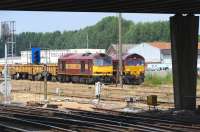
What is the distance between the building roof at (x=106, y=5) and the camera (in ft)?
66.8

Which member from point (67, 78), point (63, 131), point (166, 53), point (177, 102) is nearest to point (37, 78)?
point (67, 78)

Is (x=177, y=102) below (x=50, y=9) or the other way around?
below

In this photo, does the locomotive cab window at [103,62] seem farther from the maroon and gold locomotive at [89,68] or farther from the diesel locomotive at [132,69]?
the diesel locomotive at [132,69]

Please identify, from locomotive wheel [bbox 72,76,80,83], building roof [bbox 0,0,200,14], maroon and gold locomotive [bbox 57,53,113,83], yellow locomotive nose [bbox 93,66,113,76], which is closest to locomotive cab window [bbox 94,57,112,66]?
maroon and gold locomotive [bbox 57,53,113,83]

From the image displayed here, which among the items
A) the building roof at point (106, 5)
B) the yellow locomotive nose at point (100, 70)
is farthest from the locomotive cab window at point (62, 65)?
the building roof at point (106, 5)

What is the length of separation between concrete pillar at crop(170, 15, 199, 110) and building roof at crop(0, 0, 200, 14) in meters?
0.57

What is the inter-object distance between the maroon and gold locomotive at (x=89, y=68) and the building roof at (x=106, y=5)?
28946 mm

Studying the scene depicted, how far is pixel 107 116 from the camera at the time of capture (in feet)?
71.9

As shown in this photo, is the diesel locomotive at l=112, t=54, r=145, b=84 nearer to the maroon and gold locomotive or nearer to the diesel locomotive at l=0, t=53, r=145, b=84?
the diesel locomotive at l=0, t=53, r=145, b=84

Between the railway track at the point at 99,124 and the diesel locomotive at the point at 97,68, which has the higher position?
the diesel locomotive at the point at 97,68

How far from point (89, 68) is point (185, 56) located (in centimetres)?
2971

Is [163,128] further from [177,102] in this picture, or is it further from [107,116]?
[177,102]

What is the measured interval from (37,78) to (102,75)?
1375 cm

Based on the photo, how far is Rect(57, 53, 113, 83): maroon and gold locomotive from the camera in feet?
177
